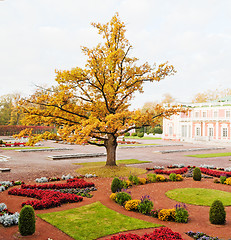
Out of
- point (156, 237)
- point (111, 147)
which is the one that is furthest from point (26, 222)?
point (111, 147)

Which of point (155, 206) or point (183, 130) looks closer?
point (155, 206)

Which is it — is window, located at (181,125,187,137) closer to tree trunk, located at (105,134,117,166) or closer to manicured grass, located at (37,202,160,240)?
tree trunk, located at (105,134,117,166)

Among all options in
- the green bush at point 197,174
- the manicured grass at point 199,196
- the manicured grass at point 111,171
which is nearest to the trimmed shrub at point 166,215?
the manicured grass at point 199,196

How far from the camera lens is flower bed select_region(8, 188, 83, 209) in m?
9.00

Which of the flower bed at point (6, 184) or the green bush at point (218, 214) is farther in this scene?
the flower bed at point (6, 184)

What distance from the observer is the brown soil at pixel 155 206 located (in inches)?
274

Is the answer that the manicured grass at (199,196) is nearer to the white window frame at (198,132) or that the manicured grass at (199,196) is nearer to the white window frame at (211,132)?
the white window frame at (211,132)

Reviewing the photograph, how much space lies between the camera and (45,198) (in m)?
9.72

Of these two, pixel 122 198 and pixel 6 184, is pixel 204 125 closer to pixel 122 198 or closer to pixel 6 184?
pixel 122 198

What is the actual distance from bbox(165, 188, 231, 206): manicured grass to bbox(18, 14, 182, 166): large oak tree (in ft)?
15.7

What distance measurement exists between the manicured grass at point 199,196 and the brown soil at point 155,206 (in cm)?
42

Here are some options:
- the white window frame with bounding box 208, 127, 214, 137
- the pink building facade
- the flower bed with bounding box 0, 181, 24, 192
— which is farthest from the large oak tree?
the white window frame with bounding box 208, 127, 214, 137

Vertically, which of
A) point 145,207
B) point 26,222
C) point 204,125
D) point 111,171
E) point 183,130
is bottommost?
point 145,207

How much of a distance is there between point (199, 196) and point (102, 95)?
875 centimetres
